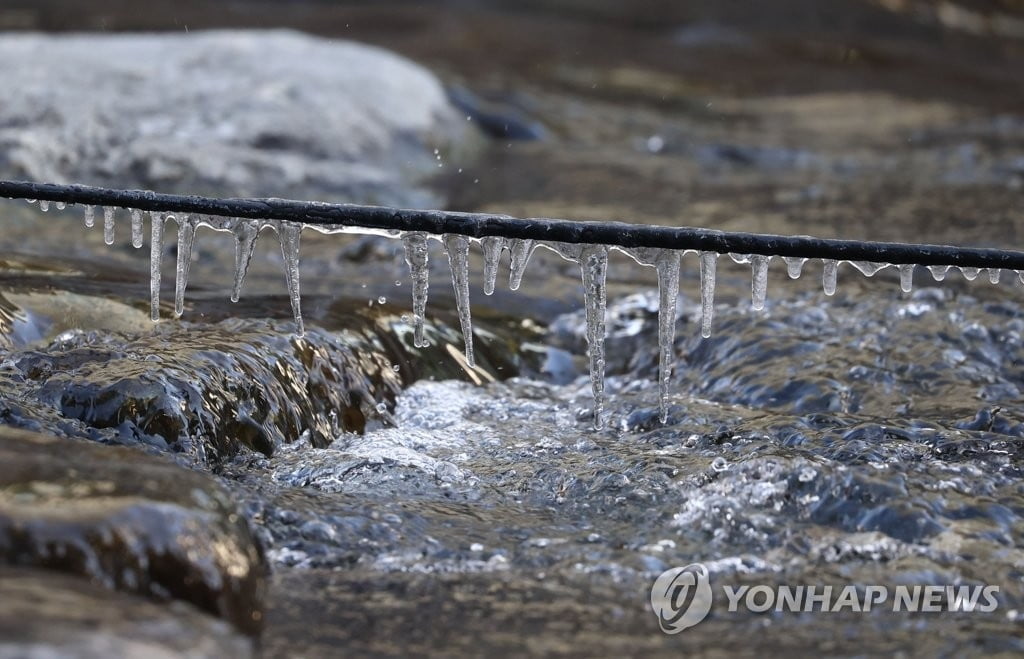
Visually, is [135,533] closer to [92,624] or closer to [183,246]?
[92,624]

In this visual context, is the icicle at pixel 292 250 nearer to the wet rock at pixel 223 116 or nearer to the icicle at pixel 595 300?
the icicle at pixel 595 300

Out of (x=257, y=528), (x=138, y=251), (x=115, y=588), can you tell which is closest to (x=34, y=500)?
(x=115, y=588)

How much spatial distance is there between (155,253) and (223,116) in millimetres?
4295

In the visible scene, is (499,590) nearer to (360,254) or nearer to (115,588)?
(115,588)

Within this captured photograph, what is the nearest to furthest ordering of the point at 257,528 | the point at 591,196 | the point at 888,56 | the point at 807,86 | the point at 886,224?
the point at 257,528, the point at 886,224, the point at 591,196, the point at 807,86, the point at 888,56

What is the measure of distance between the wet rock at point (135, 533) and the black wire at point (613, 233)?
81cm

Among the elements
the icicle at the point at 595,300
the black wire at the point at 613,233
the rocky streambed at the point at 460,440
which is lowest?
the rocky streambed at the point at 460,440

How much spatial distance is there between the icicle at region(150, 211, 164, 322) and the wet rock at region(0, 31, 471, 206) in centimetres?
322

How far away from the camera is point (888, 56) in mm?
13375

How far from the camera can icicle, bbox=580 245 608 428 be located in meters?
3.08

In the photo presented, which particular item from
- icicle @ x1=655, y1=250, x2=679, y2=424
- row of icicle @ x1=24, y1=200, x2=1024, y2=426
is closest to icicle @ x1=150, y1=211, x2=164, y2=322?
row of icicle @ x1=24, y1=200, x2=1024, y2=426

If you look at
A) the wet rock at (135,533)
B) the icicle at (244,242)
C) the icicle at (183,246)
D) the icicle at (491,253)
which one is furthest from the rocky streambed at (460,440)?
the icicle at (491,253)

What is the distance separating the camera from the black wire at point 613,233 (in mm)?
2838

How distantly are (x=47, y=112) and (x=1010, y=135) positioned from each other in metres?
7.06
